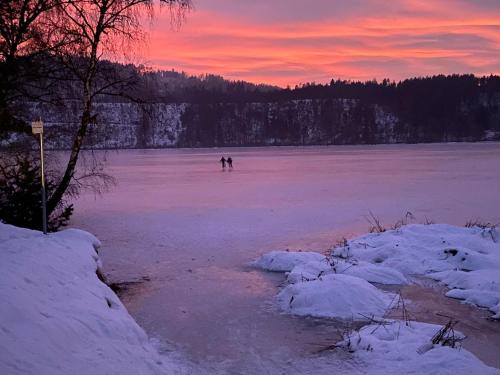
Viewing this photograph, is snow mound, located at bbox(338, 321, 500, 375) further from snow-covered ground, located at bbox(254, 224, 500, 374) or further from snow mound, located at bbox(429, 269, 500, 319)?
A: snow mound, located at bbox(429, 269, 500, 319)

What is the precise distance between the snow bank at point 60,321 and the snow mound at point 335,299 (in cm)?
278

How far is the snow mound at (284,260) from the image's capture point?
1004cm

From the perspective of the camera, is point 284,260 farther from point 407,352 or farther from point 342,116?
point 342,116

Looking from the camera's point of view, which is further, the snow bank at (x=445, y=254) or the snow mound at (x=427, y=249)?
the snow mound at (x=427, y=249)

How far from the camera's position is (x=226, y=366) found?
5609mm

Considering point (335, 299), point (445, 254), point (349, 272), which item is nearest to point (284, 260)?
point (349, 272)

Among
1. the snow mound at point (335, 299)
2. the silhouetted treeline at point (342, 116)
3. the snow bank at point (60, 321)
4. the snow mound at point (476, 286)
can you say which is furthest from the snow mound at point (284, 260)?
the silhouetted treeline at point (342, 116)

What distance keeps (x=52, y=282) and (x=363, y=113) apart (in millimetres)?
138692

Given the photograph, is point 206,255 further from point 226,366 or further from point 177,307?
point 226,366

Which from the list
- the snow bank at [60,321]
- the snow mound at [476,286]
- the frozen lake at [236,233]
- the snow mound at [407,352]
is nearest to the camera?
the snow bank at [60,321]

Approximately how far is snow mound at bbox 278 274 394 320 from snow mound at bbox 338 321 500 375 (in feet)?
2.49

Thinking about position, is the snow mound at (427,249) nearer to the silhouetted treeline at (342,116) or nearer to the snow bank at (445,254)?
the snow bank at (445,254)

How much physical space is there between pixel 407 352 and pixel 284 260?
457 cm

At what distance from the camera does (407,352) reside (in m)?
5.83
